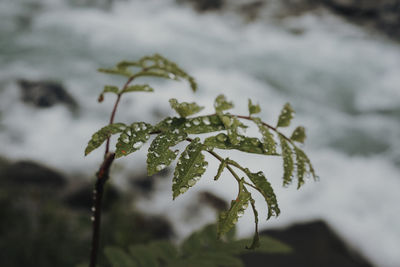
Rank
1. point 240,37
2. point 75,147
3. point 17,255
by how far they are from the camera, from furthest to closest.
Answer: point 240,37 < point 75,147 < point 17,255

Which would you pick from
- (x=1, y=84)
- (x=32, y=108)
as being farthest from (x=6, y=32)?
(x=32, y=108)

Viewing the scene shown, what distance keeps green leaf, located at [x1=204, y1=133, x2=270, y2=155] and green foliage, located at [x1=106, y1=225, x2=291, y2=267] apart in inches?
22.6

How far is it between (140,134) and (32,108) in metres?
6.84

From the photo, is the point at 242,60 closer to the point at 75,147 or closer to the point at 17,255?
the point at 75,147

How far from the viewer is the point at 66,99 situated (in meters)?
7.20

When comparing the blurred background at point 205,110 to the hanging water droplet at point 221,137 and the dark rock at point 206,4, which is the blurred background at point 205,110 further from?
the hanging water droplet at point 221,137

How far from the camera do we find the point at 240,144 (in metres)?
0.86

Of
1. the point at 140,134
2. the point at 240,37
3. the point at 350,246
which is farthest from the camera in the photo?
the point at 240,37

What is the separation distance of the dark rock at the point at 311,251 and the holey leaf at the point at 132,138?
10.0 ft

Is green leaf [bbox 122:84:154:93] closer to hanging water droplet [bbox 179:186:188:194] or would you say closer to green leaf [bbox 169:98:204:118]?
green leaf [bbox 169:98:204:118]

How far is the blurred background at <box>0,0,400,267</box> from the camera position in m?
4.23

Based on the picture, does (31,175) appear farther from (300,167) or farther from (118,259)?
(300,167)

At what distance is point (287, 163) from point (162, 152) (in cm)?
34

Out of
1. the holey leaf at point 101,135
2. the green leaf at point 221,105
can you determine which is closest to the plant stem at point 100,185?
the holey leaf at point 101,135
